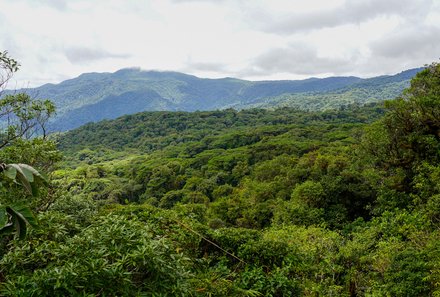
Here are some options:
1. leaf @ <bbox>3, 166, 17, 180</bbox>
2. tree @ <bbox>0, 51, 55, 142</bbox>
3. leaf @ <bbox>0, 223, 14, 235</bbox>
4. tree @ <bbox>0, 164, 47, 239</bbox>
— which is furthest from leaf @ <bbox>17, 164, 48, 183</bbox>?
tree @ <bbox>0, 51, 55, 142</bbox>

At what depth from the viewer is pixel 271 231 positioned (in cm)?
1669

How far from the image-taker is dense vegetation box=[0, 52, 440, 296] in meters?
4.39

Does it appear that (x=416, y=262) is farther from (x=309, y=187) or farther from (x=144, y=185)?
(x=144, y=185)

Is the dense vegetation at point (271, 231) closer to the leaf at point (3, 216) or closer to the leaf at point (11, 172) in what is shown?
the leaf at point (3, 216)

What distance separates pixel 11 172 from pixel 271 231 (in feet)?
48.2

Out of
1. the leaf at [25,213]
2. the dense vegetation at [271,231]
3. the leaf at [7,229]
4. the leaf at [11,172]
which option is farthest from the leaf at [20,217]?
the dense vegetation at [271,231]

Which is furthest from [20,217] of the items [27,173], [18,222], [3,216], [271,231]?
[271,231]

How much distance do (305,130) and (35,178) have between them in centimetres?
6900

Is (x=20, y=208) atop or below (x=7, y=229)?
atop

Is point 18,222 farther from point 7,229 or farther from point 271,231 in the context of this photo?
point 271,231

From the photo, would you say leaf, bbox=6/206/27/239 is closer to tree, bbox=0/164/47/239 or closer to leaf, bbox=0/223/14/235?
tree, bbox=0/164/47/239

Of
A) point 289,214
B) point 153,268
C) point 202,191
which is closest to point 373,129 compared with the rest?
point 289,214

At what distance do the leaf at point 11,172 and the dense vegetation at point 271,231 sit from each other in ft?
4.59

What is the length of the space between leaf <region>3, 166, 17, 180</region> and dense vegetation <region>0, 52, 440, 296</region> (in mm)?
1398
